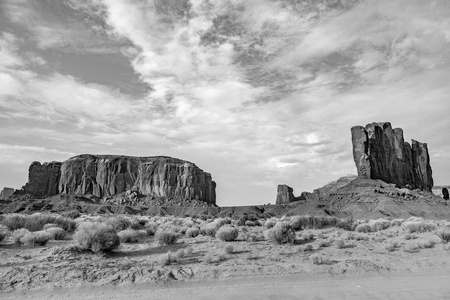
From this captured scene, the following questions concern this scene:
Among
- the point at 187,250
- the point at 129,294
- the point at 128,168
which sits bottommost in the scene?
the point at 129,294

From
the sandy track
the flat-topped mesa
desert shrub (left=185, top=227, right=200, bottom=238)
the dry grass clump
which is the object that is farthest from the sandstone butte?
the sandy track

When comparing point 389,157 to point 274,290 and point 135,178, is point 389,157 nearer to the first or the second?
point 135,178

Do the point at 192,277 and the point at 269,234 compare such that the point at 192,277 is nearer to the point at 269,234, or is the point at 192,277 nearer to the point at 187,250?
the point at 187,250

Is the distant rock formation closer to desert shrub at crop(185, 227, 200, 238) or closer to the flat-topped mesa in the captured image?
the flat-topped mesa

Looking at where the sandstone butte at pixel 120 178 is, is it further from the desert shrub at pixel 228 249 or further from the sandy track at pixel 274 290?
the sandy track at pixel 274 290

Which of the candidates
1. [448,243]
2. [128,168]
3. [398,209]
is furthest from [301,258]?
[128,168]

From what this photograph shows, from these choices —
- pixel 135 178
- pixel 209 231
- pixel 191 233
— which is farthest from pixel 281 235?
pixel 135 178

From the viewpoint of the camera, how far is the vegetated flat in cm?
1141

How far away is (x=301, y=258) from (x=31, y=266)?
11536 mm

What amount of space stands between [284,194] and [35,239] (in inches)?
4482

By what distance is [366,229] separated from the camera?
1102 inches

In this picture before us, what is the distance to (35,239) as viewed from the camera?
1661cm

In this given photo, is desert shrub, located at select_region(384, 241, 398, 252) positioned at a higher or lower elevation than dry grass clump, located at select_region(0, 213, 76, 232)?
lower

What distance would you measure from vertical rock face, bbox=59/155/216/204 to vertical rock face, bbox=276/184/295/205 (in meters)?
36.9
